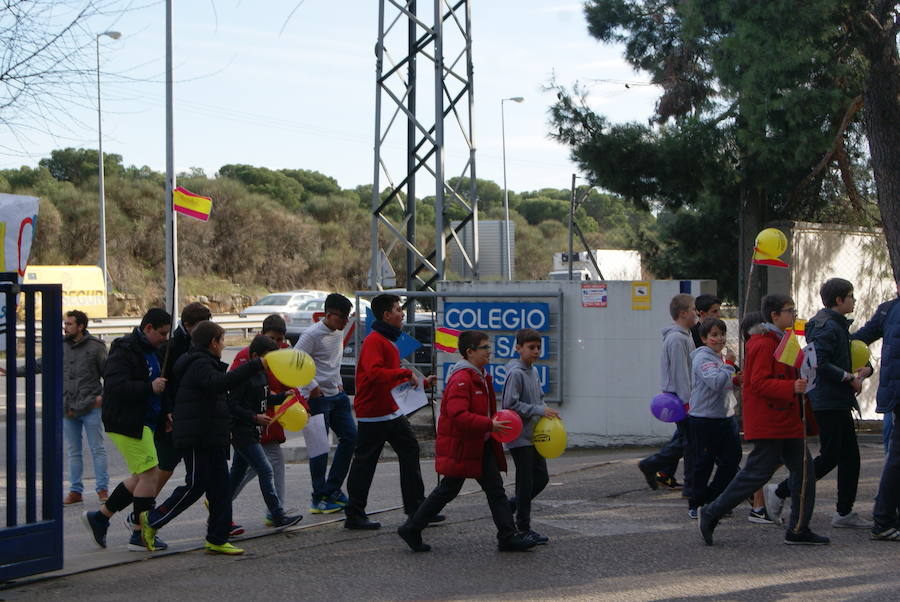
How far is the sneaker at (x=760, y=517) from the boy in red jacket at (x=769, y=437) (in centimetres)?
70

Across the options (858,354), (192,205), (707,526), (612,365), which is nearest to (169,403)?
(707,526)

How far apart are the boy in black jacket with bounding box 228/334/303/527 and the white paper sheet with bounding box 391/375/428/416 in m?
0.80

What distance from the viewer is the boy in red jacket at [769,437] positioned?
258 inches

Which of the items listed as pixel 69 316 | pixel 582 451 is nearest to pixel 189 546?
pixel 69 316

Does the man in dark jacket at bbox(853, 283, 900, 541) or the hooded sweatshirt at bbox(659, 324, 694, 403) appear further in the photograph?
the hooded sweatshirt at bbox(659, 324, 694, 403)

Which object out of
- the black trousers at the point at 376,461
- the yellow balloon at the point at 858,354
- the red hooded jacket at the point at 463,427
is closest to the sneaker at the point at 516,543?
the red hooded jacket at the point at 463,427

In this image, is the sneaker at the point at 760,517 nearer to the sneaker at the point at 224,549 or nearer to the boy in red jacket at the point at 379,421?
the boy in red jacket at the point at 379,421

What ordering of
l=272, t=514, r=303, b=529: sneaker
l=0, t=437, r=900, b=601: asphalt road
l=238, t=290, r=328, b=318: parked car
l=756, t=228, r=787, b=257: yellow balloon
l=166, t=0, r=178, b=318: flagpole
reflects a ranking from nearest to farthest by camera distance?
l=0, t=437, r=900, b=601: asphalt road
l=272, t=514, r=303, b=529: sneaker
l=756, t=228, r=787, b=257: yellow balloon
l=166, t=0, r=178, b=318: flagpole
l=238, t=290, r=328, b=318: parked car

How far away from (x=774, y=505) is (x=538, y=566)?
1.96 m

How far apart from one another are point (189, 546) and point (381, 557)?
1.35 metres

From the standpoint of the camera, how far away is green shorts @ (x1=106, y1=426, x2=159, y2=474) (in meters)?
6.66

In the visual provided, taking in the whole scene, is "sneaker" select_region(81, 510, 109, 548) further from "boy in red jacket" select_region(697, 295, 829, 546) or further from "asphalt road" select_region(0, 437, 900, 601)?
"boy in red jacket" select_region(697, 295, 829, 546)

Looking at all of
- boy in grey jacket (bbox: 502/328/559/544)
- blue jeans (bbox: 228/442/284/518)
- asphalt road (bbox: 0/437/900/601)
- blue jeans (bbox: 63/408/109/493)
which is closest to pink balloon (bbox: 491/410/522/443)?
boy in grey jacket (bbox: 502/328/559/544)

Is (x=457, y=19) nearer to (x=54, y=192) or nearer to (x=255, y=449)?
(x=255, y=449)
